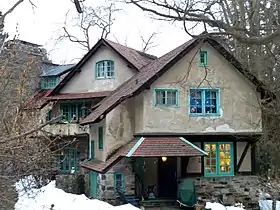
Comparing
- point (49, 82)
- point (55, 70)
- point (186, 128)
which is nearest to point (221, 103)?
point (186, 128)

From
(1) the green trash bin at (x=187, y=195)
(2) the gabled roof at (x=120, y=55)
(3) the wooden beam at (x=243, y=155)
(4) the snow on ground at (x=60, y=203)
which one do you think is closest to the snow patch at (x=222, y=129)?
(3) the wooden beam at (x=243, y=155)

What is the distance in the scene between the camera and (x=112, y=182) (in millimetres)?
17891

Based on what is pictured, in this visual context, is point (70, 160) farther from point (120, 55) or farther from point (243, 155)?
point (243, 155)

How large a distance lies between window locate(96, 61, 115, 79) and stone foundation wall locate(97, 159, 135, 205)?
7.16 meters

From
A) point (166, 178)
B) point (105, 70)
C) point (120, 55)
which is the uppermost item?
point (120, 55)

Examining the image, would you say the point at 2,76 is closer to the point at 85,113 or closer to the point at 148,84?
the point at 148,84

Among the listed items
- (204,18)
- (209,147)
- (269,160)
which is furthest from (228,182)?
(204,18)

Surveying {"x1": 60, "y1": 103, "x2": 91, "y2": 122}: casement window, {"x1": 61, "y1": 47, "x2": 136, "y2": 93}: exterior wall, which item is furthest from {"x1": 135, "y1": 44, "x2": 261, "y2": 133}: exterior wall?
{"x1": 60, "y1": 103, "x2": 91, "y2": 122}: casement window

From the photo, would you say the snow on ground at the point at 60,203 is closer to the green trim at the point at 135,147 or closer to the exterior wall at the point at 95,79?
the green trim at the point at 135,147

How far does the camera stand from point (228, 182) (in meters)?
18.6

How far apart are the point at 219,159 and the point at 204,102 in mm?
2456

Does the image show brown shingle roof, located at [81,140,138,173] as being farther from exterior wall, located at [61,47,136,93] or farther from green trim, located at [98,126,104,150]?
exterior wall, located at [61,47,136,93]

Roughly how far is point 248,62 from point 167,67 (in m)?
5.16

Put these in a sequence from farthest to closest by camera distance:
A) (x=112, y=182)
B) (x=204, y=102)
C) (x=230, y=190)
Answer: (x=204, y=102) < (x=230, y=190) < (x=112, y=182)
